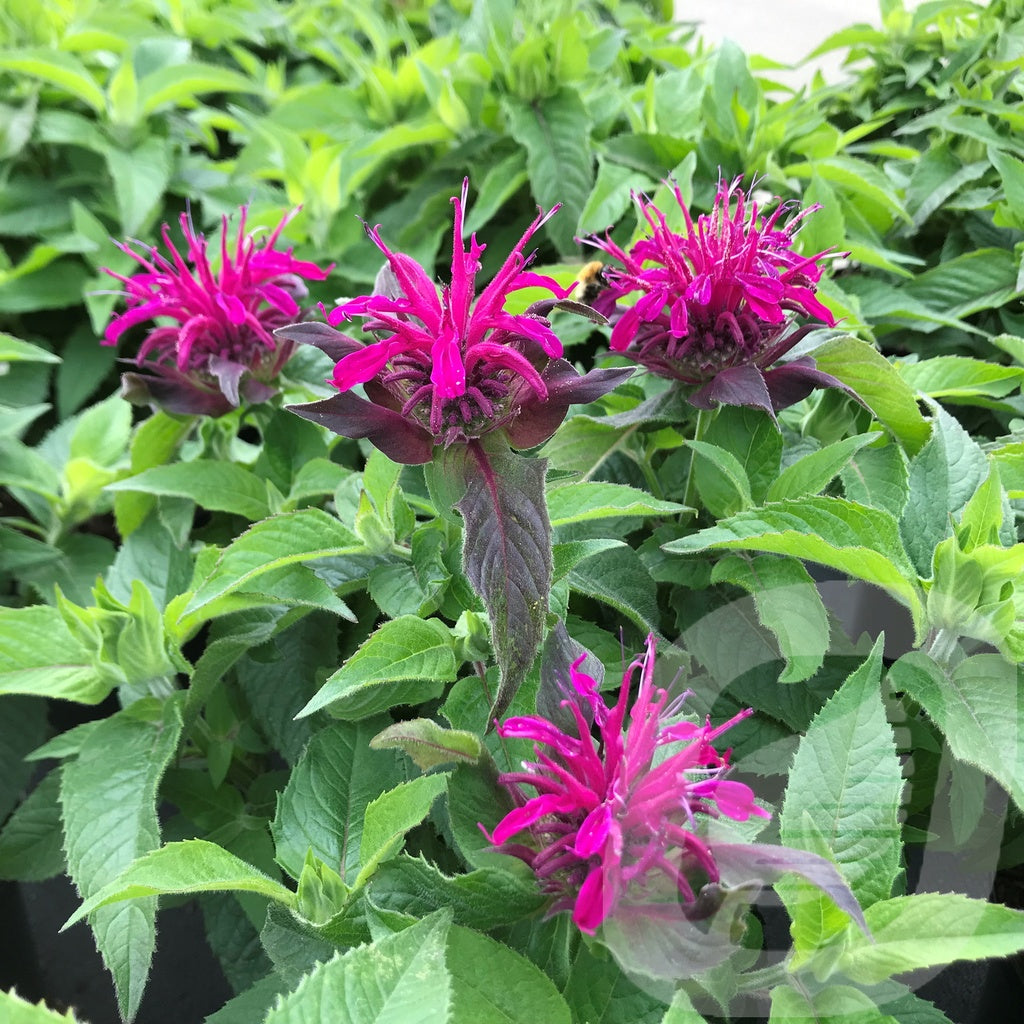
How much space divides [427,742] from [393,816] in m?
0.08

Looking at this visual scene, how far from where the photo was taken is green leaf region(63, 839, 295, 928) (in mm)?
334

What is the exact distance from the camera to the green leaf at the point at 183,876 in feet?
1.09

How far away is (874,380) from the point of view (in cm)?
45

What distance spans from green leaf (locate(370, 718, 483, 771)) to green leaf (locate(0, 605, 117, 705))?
10.2 inches

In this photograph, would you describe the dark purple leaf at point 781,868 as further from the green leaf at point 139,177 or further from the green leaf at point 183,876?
the green leaf at point 139,177

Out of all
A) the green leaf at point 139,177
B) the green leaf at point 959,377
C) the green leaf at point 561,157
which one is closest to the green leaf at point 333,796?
the green leaf at point 959,377

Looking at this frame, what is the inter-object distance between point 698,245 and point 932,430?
5.9 inches

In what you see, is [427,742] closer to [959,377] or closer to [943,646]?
[943,646]

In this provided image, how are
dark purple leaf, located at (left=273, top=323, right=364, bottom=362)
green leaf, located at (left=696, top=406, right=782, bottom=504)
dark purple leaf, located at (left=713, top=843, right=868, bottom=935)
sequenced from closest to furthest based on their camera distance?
dark purple leaf, located at (left=713, top=843, right=868, bottom=935) < dark purple leaf, located at (left=273, top=323, right=364, bottom=362) < green leaf, located at (left=696, top=406, right=782, bottom=504)

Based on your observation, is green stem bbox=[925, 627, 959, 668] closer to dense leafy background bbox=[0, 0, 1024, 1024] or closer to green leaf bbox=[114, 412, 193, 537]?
dense leafy background bbox=[0, 0, 1024, 1024]

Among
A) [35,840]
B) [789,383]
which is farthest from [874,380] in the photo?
[35,840]

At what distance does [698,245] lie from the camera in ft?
1.48

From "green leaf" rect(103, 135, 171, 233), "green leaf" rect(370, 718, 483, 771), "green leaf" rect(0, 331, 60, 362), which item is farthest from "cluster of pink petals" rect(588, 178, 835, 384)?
"green leaf" rect(103, 135, 171, 233)

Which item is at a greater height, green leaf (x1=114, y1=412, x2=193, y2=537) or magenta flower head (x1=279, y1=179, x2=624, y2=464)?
magenta flower head (x1=279, y1=179, x2=624, y2=464)
